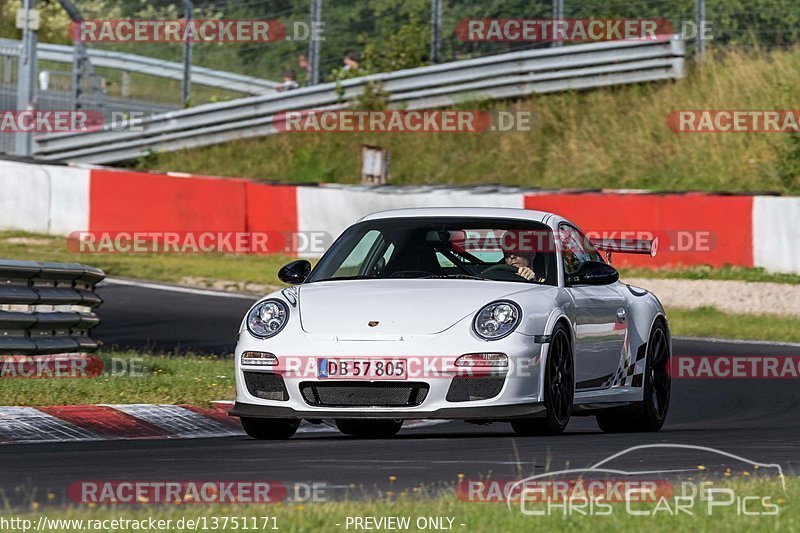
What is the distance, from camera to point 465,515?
5.38 meters

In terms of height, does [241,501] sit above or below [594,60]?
below

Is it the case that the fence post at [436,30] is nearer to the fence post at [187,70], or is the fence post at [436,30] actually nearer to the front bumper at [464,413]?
the fence post at [187,70]

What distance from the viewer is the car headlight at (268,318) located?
8.16 metres

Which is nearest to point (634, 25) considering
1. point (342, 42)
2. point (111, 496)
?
point (342, 42)

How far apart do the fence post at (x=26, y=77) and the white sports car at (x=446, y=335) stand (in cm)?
Result: 1689

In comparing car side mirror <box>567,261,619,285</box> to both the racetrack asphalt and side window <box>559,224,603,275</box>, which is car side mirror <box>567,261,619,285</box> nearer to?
side window <box>559,224,603,275</box>

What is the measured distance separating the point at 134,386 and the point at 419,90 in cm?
1615

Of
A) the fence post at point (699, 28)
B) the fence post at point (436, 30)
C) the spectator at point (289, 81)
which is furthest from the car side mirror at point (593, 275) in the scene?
the spectator at point (289, 81)

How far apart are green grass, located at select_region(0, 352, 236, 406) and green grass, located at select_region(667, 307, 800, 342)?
624 cm

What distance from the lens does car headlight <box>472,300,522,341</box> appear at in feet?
25.9

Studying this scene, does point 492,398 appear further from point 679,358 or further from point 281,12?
point 281,12

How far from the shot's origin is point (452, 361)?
783 centimetres

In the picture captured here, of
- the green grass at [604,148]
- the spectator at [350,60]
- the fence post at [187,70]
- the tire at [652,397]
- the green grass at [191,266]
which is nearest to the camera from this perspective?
the tire at [652,397]

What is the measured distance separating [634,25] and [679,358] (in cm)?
1267
